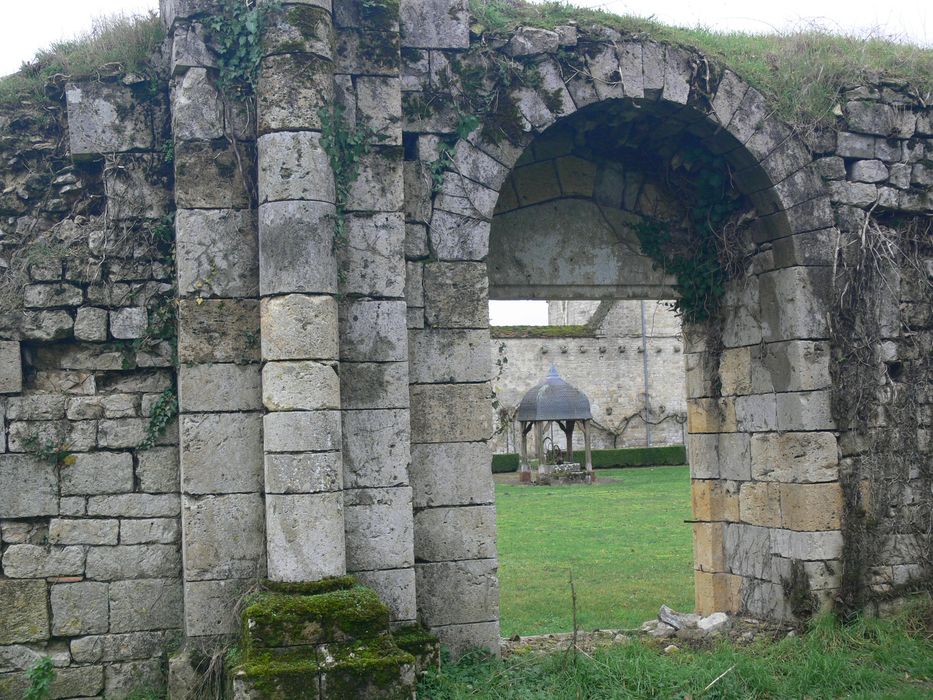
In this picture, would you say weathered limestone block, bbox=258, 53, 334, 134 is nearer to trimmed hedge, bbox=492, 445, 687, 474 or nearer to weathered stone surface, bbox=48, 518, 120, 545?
weathered stone surface, bbox=48, 518, 120, 545

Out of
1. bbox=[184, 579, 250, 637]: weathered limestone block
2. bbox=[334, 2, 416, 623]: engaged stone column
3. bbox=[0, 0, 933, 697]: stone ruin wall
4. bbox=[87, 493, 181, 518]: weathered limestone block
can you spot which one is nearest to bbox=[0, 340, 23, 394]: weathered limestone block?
bbox=[0, 0, 933, 697]: stone ruin wall

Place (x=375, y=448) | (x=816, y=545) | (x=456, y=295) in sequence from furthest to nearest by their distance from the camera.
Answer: (x=816, y=545) → (x=456, y=295) → (x=375, y=448)

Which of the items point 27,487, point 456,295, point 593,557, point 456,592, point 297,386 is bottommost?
point 593,557

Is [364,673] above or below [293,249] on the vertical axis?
below

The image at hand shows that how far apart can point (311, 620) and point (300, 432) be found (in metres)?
0.95

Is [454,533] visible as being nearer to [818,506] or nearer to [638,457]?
[818,506]

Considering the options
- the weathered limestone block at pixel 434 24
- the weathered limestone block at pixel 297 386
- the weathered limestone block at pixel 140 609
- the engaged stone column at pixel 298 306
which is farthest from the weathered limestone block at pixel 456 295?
the weathered limestone block at pixel 140 609

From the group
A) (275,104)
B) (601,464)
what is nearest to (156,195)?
(275,104)

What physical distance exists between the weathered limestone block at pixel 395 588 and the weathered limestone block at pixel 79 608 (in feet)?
4.88

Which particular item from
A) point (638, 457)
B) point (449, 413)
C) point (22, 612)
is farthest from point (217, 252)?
point (638, 457)

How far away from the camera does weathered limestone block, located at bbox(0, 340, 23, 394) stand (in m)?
5.58

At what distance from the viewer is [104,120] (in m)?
5.82

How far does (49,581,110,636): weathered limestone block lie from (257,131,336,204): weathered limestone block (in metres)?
2.47

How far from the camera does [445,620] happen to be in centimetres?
585
